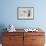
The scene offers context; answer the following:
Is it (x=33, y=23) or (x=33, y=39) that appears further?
(x=33, y=23)

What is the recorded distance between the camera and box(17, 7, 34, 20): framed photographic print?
407cm

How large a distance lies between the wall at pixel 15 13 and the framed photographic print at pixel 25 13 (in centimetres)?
10

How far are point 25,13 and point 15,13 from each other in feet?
1.07

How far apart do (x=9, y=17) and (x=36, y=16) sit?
0.89 m

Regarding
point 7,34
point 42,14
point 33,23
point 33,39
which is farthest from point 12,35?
point 42,14

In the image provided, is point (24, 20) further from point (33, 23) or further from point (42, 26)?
point (42, 26)

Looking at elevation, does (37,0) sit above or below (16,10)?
above

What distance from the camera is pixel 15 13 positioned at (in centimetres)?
411

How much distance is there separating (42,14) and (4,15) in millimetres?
1246

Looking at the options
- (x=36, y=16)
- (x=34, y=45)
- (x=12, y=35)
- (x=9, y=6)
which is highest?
(x=9, y=6)

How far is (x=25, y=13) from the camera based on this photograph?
4094 mm

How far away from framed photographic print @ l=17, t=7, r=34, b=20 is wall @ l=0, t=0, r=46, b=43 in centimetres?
10

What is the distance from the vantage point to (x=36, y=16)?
4.12m

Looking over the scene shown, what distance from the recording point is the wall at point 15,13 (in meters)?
4.08
